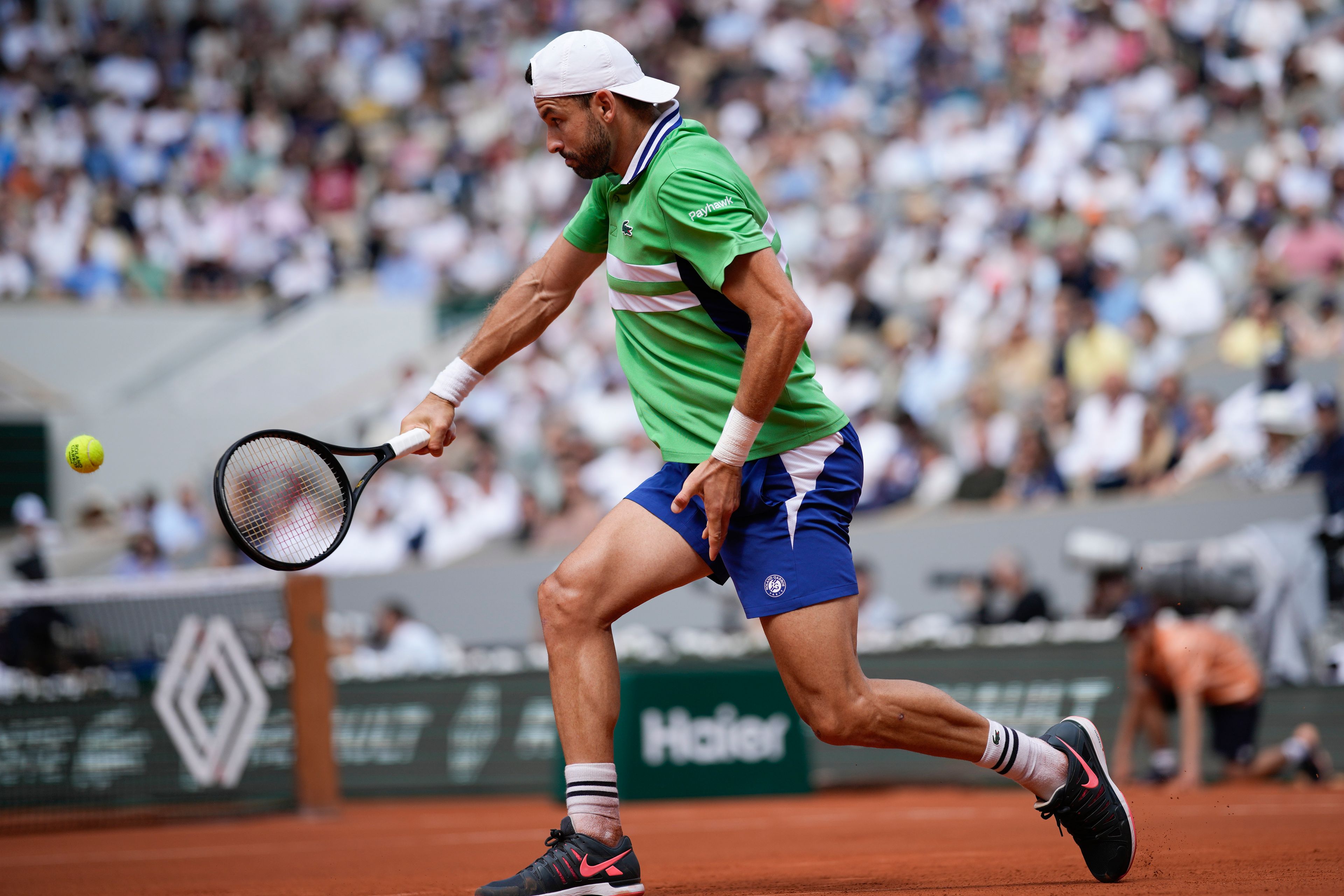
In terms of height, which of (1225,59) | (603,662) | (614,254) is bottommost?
(603,662)

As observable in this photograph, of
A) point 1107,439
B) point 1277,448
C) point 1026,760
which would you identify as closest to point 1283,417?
point 1277,448

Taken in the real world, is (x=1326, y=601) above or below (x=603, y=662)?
below

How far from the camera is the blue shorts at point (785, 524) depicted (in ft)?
14.1

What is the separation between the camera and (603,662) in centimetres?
439

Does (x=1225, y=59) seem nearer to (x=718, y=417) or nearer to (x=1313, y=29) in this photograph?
(x=1313, y=29)

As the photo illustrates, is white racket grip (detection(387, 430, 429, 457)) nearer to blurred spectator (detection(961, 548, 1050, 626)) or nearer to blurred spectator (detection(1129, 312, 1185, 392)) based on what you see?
blurred spectator (detection(961, 548, 1050, 626))

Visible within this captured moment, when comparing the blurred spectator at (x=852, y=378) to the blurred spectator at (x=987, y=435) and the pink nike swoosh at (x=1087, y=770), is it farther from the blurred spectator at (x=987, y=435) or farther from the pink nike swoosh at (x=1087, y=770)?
the pink nike swoosh at (x=1087, y=770)

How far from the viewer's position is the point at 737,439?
4211 millimetres

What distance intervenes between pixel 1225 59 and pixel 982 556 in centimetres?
620

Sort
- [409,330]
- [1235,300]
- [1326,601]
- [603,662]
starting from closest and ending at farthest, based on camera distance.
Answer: [603,662], [1326,601], [1235,300], [409,330]

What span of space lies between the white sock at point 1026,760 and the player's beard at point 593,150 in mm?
1869

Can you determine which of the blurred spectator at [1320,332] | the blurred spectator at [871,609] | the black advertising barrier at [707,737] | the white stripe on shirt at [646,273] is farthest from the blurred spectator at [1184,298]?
the white stripe on shirt at [646,273]

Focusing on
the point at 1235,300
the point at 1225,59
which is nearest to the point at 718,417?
the point at 1235,300

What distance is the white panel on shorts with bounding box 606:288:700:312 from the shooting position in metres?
4.40
